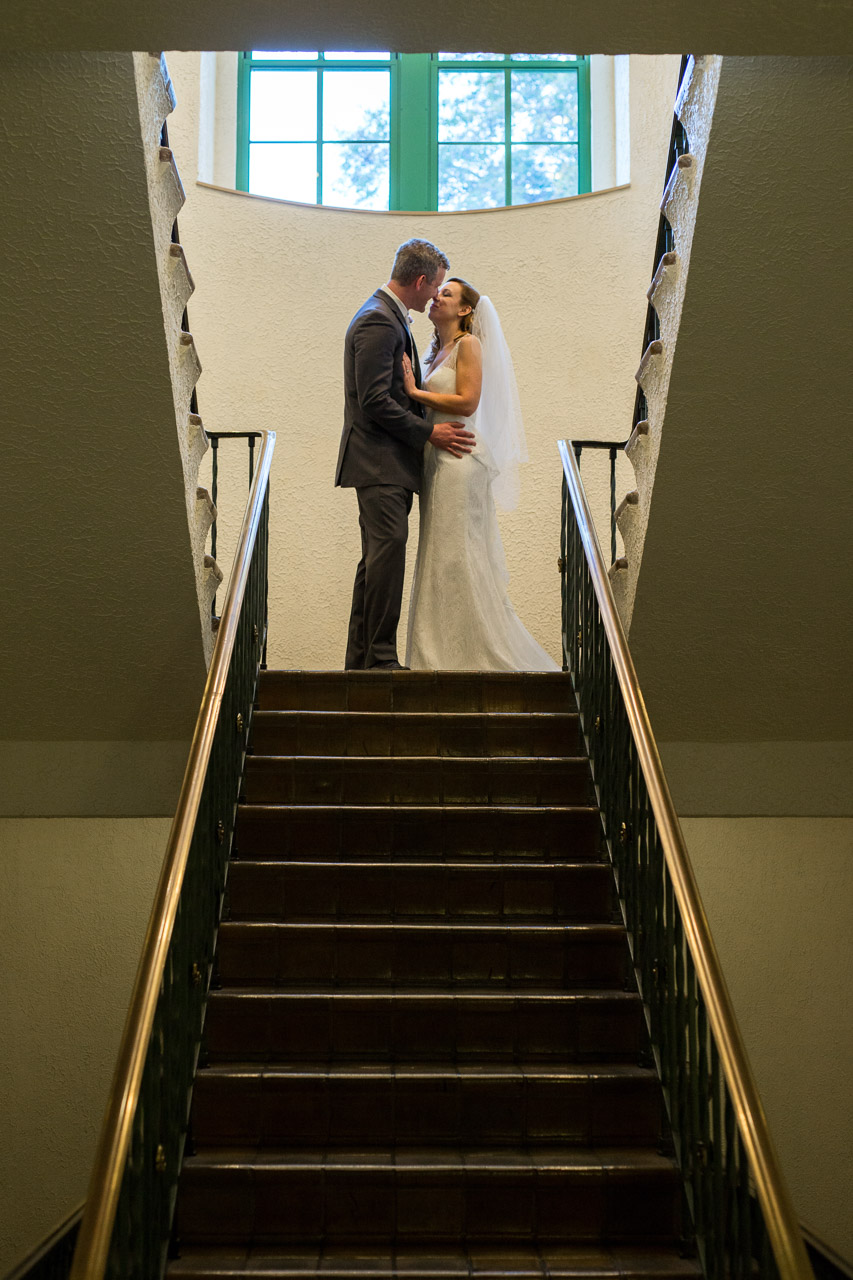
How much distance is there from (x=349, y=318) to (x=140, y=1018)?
5869 mm

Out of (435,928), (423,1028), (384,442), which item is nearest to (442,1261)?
(423,1028)

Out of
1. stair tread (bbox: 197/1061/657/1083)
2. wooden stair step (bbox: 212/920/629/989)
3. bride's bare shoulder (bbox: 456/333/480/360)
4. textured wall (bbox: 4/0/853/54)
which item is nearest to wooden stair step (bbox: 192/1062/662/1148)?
stair tread (bbox: 197/1061/657/1083)

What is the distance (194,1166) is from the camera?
3.27 metres

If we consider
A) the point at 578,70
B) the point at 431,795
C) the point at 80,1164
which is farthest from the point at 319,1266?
the point at 578,70

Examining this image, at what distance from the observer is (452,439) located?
5.69 meters

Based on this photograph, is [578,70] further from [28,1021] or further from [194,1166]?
[194,1166]

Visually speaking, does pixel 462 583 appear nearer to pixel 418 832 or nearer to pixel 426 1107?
pixel 418 832

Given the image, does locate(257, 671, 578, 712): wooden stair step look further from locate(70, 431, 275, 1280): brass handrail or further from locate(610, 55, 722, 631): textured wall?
locate(70, 431, 275, 1280): brass handrail

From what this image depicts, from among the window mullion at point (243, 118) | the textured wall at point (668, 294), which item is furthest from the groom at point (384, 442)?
the window mullion at point (243, 118)

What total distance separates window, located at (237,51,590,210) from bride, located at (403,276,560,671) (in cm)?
298

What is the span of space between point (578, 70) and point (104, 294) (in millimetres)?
5704

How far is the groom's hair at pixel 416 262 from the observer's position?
5.61 metres

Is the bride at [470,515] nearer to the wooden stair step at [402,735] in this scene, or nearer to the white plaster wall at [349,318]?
the wooden stair step at [402,735]

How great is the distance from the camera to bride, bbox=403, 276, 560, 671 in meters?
5.65
